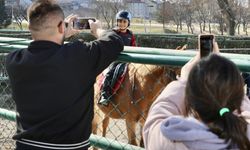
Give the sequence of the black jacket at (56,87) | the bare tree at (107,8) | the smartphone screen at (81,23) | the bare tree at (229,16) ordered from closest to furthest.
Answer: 1. the black jacket at (56,87)
2. the smartphone screen at (81,23)
3. the bare tree at (229,16)
4. the bare tree at (107,8)

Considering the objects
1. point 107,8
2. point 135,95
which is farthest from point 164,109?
point 107,8

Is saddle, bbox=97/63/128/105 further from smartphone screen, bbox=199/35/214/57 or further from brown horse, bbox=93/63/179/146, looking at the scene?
smartphone screen, bbox=199/35/214/57

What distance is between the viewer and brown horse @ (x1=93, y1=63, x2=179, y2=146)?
6.11 meters

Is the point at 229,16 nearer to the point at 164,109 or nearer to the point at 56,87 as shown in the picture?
the point at 56,87

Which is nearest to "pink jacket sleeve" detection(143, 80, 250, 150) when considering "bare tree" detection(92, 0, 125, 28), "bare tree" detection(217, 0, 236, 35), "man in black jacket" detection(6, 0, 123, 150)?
"man in black jacket" detection(6, 0, 123, 150)

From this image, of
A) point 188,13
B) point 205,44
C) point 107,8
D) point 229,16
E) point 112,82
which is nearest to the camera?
point 205,44


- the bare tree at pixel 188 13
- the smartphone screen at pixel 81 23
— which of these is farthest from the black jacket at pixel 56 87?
the bare tree at pixel 188 13

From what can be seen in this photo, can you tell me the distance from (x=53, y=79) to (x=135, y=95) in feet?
12.4

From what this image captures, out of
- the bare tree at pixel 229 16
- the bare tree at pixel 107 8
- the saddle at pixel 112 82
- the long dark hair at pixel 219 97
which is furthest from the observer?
the bare tree at pixel 107 8

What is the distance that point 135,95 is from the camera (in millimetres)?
6336

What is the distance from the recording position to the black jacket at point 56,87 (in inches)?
102

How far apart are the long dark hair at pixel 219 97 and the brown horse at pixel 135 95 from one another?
4021 mm

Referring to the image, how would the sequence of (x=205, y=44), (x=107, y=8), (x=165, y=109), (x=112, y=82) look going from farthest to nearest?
(x=107, y=8) → (x=112, y=82) → (x=205, y=44) → (x=165, y=109)

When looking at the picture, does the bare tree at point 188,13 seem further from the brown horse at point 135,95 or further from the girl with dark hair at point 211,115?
the girl with dark hair at point 211,115
